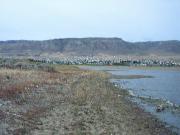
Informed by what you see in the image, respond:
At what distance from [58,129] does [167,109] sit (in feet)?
50.1

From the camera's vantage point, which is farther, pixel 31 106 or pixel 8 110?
pixel 31 106

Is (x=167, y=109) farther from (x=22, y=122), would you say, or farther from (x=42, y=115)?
(x=22, y=122)

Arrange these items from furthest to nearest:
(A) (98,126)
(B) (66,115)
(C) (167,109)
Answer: (C) (167,109), (B) (66,115), (A) (98,126)

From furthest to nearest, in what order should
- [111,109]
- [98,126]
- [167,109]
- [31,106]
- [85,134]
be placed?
1. [167,109]
2. [111,109]
3. [31,106]
4. [98,126]
5. [85,134]

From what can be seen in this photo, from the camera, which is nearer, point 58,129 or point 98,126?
point 58,129

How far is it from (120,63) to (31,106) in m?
113

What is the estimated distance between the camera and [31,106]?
24422mm

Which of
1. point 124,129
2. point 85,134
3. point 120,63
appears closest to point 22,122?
point 85,134

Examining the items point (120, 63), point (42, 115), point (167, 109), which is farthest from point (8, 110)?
point (120, 63)

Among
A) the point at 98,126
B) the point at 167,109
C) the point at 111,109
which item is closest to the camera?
the point at 98,126

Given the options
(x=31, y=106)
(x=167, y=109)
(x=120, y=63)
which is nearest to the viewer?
(x=31, y=106)

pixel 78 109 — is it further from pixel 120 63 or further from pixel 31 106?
pixel 120 63

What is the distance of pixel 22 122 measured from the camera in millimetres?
19297

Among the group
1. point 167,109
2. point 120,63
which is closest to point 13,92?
point 167,109
